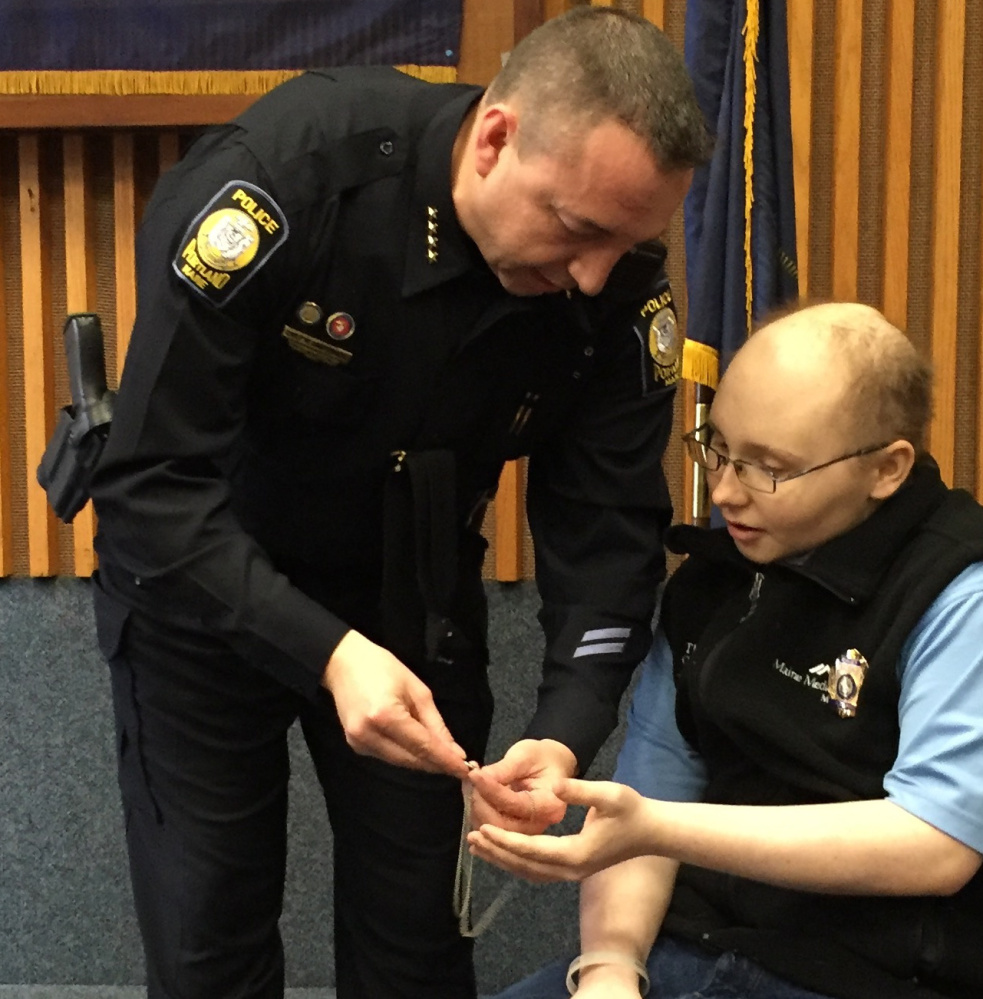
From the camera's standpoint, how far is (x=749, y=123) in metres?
1.91

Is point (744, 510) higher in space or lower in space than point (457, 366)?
lower

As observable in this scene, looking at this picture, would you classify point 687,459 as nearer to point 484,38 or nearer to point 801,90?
point 801,90

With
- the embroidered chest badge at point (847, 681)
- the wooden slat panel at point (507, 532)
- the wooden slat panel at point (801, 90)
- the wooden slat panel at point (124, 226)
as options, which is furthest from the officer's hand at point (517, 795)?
the wooden slat panel at point (124, 226)

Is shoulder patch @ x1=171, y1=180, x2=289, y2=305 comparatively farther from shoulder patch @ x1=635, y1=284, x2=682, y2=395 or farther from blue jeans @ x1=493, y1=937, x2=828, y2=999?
blue jeans @ x1=493, y1=937, x2=828, y2=999

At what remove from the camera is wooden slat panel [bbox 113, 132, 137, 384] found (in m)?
2.46

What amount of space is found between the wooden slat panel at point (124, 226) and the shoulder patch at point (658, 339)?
1.39m

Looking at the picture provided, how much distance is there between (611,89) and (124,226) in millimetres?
1653

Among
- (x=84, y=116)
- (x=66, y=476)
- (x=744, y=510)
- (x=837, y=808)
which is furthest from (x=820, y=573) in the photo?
(x=84, y=116)

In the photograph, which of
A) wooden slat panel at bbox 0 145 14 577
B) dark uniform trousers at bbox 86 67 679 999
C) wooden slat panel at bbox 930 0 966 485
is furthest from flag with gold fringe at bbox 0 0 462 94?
dark uniform trousers at bbox 86 67 679 999

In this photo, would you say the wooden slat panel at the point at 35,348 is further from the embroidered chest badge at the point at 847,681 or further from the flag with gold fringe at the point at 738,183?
the embroidered chest badge at the point at 847,681

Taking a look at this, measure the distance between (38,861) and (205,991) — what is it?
1193 millimetres

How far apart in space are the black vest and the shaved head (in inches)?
2.6

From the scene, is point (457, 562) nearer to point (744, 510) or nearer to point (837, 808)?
point (744, 510)

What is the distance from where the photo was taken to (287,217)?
1182 millimetres
